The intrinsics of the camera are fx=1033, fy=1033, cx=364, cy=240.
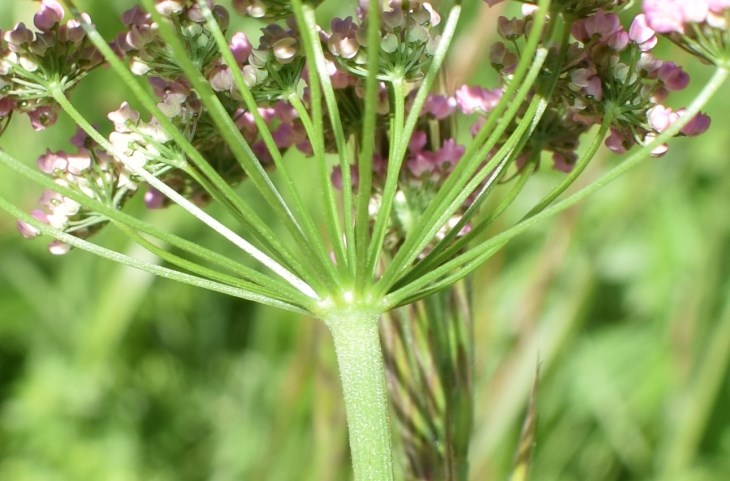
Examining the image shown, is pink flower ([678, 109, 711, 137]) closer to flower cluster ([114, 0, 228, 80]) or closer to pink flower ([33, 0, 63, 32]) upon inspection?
flower cluster ([114, 0, 228, 80])

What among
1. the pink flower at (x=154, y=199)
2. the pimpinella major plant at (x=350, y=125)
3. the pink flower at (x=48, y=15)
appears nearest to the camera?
the pimpinella major plant at (x=350, y=125)

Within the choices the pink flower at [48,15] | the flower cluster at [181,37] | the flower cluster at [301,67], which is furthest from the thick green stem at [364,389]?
the pink flower at [48,15]

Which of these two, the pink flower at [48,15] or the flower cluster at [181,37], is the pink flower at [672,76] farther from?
the pink flower at [48,15]

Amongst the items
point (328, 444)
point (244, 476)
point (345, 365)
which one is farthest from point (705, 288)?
point (345, 365)

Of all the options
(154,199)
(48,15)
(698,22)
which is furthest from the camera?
(154,199)

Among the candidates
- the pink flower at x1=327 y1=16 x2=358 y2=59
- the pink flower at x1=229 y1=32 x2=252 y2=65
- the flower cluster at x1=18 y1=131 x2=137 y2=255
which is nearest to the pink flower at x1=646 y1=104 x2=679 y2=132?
the pink flower at x1=327 y1=16 x2=358 y2=59

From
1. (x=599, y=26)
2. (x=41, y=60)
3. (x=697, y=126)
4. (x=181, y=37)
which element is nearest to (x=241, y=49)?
(x=181, y=37)

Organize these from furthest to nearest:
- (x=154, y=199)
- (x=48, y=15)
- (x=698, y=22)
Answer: (x=154, y=199), (x=48, y=15), (x=698, y=22)

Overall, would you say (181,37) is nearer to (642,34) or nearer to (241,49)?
(241,49)
